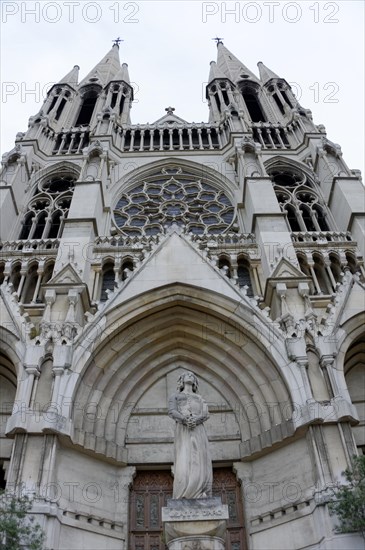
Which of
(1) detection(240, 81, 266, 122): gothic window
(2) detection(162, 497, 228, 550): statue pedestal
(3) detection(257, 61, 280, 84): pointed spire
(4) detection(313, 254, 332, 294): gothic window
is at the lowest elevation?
(2) detection(162, 497, 228, 550): statue pedestal

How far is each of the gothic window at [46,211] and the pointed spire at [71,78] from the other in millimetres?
11078

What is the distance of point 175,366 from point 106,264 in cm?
443

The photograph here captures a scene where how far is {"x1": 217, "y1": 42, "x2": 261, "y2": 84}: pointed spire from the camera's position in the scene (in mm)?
30078

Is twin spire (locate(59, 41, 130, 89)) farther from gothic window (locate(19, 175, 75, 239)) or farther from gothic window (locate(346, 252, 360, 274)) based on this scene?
gothic window (locate(346, 252, 360, 274))

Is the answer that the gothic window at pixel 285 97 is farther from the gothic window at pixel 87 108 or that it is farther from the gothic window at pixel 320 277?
the gothic window at pixel 320 277

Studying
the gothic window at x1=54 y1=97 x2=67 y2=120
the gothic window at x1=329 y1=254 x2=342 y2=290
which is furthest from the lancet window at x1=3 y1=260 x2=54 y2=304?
the gothic window at x1=54 y1=97 x2=67 y2=120

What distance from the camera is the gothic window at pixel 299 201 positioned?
59.9 feet

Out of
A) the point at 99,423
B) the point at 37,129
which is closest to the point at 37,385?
the point at 99,423

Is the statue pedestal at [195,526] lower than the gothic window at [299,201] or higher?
lower

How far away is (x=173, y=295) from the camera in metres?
12.9

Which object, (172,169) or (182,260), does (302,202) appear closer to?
(172,169)

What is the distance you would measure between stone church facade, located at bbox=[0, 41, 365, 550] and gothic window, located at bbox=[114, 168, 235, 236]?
9cm

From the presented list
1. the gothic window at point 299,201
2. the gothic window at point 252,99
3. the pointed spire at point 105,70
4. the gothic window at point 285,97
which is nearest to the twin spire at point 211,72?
the pointed spire at point 105,70

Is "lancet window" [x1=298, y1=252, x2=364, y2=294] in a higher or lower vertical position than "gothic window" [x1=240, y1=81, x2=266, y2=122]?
lower
